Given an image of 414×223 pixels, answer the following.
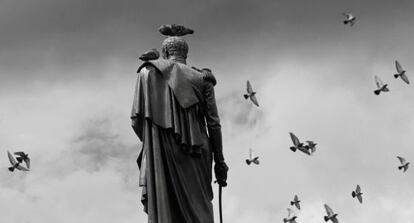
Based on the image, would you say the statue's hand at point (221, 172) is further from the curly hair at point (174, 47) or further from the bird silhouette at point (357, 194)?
the bird silhouette at point (357, 194)

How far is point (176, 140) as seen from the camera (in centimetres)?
1908

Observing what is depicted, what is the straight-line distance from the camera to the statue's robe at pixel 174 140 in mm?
18719

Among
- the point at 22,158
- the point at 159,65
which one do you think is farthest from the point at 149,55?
the point at 22,158

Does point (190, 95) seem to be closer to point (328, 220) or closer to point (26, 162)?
point (26, 162)

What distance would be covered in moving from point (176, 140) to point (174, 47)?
1.92 meters

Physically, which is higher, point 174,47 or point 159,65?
point 174,47

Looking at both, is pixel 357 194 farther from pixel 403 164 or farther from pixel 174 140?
pixel 174 140

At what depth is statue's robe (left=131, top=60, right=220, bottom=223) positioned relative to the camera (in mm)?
18719

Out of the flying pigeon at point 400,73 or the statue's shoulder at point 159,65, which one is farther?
the flying pigeon at point 400,73

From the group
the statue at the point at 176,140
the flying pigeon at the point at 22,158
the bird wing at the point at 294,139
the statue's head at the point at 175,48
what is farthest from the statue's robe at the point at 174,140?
the bird wing at the point at 294,139

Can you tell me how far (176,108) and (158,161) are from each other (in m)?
1.10

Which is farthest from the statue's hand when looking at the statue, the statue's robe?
the statue's robe

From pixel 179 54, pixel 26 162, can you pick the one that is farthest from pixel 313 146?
pixel 179 54

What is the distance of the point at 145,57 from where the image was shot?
63.9 ft
